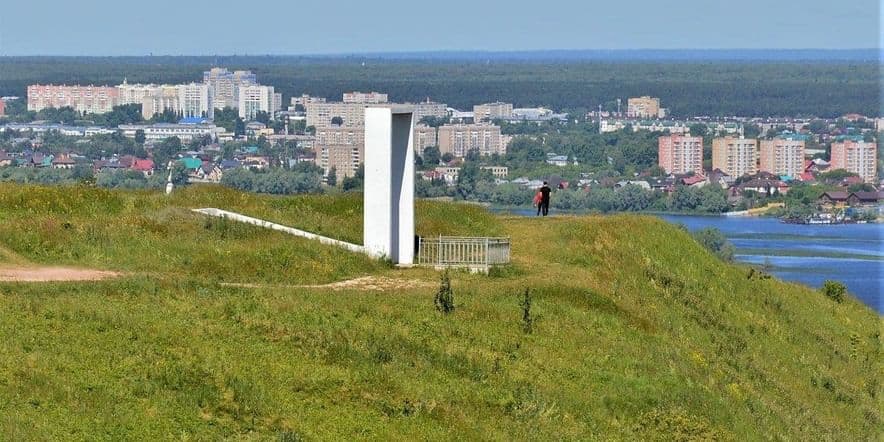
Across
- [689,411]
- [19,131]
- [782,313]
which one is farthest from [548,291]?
[19,131]

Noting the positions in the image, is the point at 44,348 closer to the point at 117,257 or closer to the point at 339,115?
the point at 117,257

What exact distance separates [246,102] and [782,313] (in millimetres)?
128518

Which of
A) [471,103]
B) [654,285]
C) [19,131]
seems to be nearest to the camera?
[654,285]

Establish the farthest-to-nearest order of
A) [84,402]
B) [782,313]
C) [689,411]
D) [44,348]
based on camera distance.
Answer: [782,313] < [689,411] < [44,348] < [84,402]

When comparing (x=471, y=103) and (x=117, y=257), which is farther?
(x=471, y=103)

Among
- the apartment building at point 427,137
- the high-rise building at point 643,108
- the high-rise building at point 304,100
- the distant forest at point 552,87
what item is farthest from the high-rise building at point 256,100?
the high-rise building at point 643,108

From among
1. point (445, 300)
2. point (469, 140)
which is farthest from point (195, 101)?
point (445, 300)

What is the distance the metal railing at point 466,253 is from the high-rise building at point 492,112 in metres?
132

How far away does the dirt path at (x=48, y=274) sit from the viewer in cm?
1456

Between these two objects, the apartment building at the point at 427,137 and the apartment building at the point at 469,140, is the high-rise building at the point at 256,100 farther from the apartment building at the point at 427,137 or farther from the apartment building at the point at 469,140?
the apartment building at the point at 469,140

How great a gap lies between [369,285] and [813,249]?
50.2m

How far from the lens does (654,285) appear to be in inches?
719

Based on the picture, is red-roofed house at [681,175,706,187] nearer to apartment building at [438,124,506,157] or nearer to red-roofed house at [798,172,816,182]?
red-roofed house at [798,172,816,182]

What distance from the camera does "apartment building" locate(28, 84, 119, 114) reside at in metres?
133
